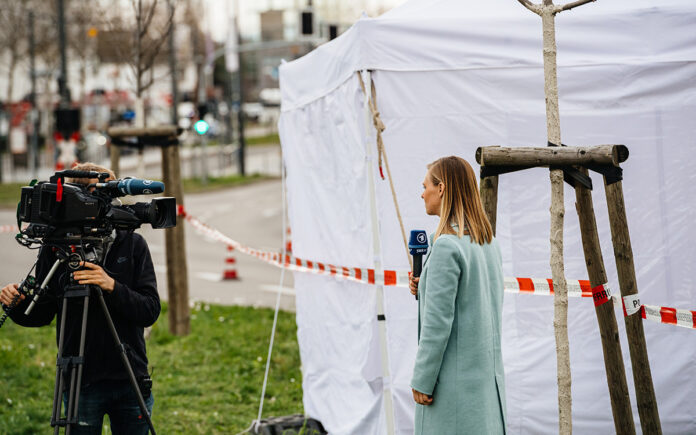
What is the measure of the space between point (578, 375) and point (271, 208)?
791 inches

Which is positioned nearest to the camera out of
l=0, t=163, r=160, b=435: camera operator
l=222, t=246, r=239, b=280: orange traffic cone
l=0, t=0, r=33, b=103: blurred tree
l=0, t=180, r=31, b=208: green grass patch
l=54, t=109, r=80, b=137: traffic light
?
l=0, t=163, r=160, b=435: camera operator

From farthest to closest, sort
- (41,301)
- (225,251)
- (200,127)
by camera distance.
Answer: (225,251), (200,127), (41,301)

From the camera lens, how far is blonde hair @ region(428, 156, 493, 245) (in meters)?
3.45

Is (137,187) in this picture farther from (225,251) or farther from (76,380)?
(225,251)

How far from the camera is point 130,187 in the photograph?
11.8ft

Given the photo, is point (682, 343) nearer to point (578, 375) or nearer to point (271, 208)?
point (578, 375)

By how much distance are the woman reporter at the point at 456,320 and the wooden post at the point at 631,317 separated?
86cm

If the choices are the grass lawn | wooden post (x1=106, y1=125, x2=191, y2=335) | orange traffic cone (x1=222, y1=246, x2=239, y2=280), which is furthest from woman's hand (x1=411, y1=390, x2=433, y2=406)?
orange traffic cone (x1=222, y1=246, x2=239, y2=280)

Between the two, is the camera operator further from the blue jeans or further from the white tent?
the white tent

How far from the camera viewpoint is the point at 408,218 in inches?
204

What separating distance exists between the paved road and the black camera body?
7.39 metres

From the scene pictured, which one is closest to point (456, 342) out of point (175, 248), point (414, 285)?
point (414, 285)

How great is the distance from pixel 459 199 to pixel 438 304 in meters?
0.43

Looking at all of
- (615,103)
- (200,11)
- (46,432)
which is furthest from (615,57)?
(200,11)
